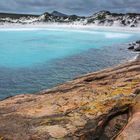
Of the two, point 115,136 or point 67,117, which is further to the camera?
point 67,117

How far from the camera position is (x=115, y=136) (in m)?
10.0

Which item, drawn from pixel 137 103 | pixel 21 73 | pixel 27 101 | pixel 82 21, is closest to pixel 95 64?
pixel 21 73

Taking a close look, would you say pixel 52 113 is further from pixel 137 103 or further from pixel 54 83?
pixel 54 83

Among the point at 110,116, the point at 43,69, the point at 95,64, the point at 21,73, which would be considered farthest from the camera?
the point at 95,64

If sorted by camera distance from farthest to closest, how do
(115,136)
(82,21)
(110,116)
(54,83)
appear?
(82,21) → (54,83) → (110,116) → (115,136)

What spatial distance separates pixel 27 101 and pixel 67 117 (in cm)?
385

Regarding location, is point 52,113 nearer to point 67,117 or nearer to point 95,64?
point 67,117

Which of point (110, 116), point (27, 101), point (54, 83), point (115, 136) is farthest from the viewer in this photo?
point (54, 83)

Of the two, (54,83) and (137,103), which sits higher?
(137,103)

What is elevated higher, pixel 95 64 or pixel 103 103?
pixel 103 103

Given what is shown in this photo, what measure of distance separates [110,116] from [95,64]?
117 feet

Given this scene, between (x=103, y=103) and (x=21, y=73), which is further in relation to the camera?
(x=21, y=73)

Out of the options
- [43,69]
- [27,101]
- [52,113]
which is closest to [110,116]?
[52,113]

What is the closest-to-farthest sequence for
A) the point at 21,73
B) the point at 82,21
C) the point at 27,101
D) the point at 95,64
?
the point at 27,101 < the point at 21,73 < the point at 95,64 < the point at 82,21
